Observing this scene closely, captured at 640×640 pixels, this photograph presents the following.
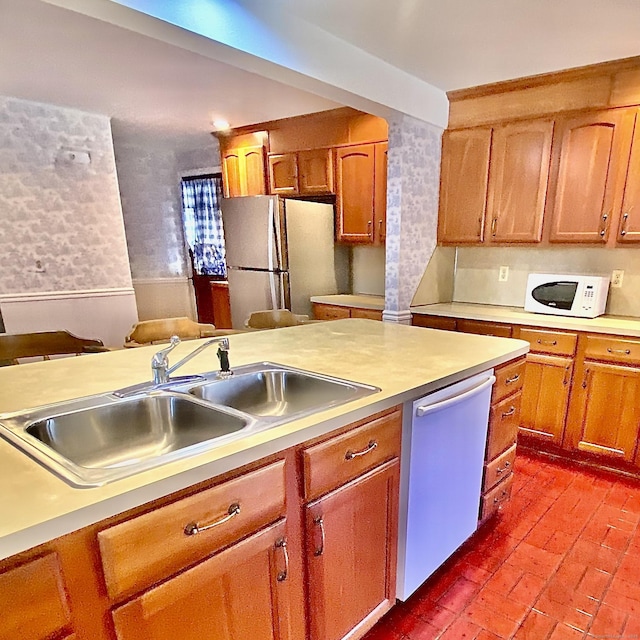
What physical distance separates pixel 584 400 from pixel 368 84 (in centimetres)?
226

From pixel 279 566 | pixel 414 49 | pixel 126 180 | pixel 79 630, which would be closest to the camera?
pixel 79 630

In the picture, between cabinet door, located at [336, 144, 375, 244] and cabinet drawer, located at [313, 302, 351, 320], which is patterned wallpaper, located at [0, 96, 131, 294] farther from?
cabinet door, located at [336, 144, 375, 244]

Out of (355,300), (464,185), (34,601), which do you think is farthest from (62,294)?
(34,601)

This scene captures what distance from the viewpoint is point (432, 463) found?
152cm

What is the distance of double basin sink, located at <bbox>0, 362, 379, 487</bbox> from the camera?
3.49 ft

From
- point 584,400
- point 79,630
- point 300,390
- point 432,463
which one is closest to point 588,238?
point 584,400

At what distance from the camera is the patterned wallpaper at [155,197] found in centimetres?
478

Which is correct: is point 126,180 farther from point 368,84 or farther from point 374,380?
point 374,380

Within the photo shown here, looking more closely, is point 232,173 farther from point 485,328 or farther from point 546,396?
point 546,396

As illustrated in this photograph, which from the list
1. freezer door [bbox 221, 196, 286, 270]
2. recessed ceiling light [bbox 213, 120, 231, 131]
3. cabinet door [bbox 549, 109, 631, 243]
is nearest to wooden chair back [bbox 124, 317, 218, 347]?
freezer door [bbox 221, 196, 286, 270]

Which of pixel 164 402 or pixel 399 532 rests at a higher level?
pixel 164 402

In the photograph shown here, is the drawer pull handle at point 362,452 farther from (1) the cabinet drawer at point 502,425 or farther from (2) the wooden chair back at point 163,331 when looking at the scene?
(2) the wooden chair back at point 163,331

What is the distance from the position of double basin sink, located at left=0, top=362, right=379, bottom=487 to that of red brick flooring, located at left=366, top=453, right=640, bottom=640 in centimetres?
91

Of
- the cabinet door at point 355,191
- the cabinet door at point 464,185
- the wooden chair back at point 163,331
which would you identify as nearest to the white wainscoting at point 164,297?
the cabinet door at point 355,191
